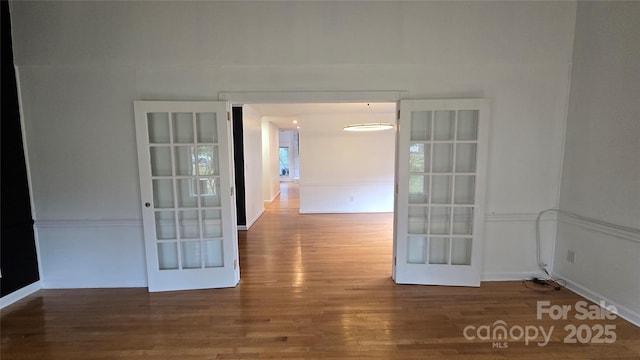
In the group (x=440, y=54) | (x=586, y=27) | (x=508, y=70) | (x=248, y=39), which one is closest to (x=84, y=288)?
(x=248, y=39)

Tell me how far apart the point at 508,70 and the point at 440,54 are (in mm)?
748

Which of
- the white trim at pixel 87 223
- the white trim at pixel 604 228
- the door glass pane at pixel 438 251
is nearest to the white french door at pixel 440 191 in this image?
the door glass pane at pixel 438 251

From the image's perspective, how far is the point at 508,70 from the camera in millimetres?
2988

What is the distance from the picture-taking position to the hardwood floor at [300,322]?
6.91 ft

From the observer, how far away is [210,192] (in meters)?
3.08

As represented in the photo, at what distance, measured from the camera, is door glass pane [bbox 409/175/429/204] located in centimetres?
313

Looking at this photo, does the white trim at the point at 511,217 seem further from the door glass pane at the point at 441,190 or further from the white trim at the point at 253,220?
the white trim at the point at 253,220

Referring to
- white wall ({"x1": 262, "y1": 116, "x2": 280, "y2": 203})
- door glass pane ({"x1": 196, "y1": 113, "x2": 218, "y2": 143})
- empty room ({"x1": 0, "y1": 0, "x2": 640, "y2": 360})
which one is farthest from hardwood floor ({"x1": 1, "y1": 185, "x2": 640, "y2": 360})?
white wall ({"x1": 262, "y1": 116, "x2": 280, "y2": 203})

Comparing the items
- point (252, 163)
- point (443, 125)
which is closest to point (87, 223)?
point (252, 163)

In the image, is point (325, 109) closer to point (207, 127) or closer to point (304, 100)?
point (304, 100)

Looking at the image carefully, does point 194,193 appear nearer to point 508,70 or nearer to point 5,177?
point 5,177

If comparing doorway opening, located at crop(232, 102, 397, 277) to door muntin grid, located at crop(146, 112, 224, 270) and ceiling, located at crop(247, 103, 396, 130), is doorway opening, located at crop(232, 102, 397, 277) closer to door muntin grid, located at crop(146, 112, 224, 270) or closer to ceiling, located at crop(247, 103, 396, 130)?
ceiling, located at crop(247, 103, 396, 130)

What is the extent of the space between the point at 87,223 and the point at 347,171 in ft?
16.9

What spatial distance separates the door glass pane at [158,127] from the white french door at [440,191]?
2483mm
